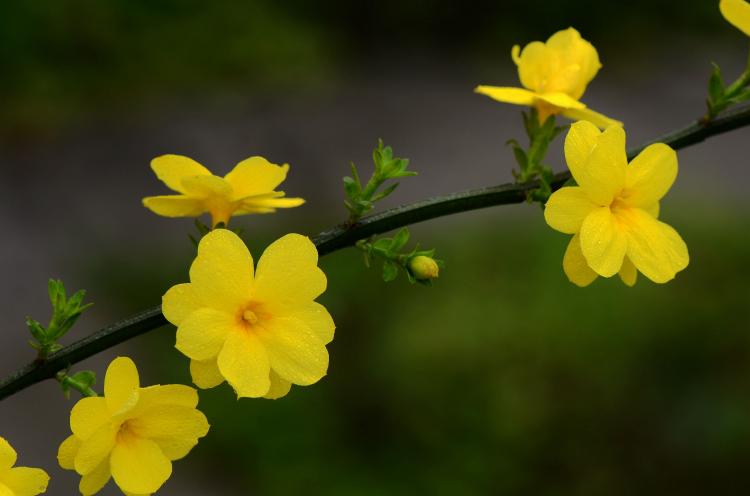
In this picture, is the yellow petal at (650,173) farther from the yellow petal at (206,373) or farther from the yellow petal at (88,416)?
the yellow petal at (88,416)

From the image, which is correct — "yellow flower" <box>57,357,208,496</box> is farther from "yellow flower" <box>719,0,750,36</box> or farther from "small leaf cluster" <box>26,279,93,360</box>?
"yellow flower" <box>719,0,750,36</box>

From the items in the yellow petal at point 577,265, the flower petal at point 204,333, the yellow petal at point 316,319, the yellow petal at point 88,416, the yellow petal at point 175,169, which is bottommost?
the yellow petal at point 88,416

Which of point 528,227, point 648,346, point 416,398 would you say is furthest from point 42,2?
point 648,346

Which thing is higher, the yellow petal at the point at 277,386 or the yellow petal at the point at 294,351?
the yellow petal at the point at 294,351

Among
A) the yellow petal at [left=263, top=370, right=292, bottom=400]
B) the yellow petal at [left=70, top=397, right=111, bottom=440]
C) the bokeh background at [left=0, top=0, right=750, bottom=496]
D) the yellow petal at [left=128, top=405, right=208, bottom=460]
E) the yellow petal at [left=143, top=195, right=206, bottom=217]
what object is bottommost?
the bokeh background at [left=0, top=0, right=750, bottom=496]

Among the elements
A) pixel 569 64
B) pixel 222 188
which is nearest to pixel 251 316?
pixel 222 188

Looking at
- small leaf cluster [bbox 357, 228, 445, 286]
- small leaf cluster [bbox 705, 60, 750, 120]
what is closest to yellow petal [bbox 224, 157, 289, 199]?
small leaf cluster [bbox 357, 228, 445, 286]

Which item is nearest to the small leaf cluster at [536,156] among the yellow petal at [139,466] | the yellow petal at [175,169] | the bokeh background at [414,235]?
the yellow petal at [175,169]
